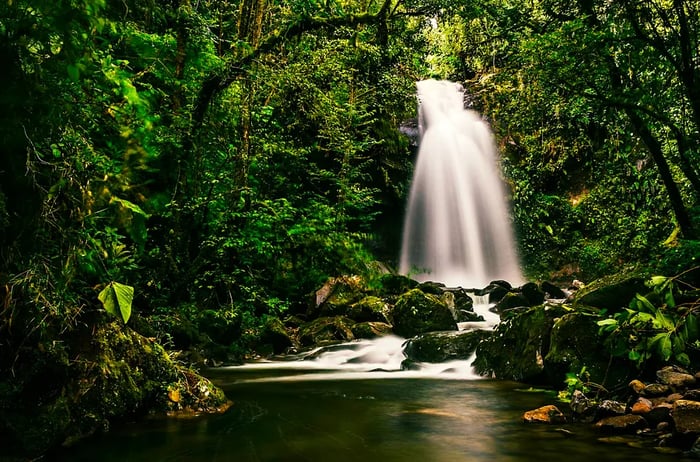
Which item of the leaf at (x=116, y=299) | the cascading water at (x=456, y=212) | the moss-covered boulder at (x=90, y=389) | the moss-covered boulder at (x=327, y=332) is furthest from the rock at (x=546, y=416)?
the cascading water at (x=456, y=212)

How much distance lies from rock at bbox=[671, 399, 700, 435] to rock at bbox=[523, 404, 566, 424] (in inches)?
41.5

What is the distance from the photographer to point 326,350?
11.7m

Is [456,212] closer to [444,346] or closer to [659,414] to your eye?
[444,346]

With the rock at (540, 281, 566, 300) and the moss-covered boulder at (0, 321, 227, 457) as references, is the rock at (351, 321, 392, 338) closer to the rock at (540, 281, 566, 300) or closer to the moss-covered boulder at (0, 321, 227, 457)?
the rock at (540, 281, 566, 300)

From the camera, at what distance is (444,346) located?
9.91 metres

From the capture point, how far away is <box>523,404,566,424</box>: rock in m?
5.20

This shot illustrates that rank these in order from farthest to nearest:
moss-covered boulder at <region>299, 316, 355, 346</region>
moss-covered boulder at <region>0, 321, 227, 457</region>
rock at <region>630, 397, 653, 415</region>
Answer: moss-covered boulder at <region>299, 316, 355, 346</region> → rock at <region>630, 397, 653, 415</region> → moss-covered boulder at <region>0, 321, 227, 457</region>

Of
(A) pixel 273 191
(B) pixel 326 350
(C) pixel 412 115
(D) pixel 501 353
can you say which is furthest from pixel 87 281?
(C) pixel 412 115

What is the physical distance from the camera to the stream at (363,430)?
4.20 meters

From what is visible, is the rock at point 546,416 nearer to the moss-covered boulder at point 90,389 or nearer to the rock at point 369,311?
the moss-covered boulder at point 90,389

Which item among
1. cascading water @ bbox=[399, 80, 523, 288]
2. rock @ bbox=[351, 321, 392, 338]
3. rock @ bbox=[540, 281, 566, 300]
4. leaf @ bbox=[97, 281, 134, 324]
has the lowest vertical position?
rock @ bbox=[351, 321, 392, 338]

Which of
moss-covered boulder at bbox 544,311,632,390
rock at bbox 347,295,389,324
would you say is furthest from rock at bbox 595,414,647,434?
rock at bbox 347,295,389,324

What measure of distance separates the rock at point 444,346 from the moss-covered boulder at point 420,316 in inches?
81.9

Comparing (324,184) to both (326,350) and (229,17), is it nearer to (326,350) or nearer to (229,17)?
(229,17)
